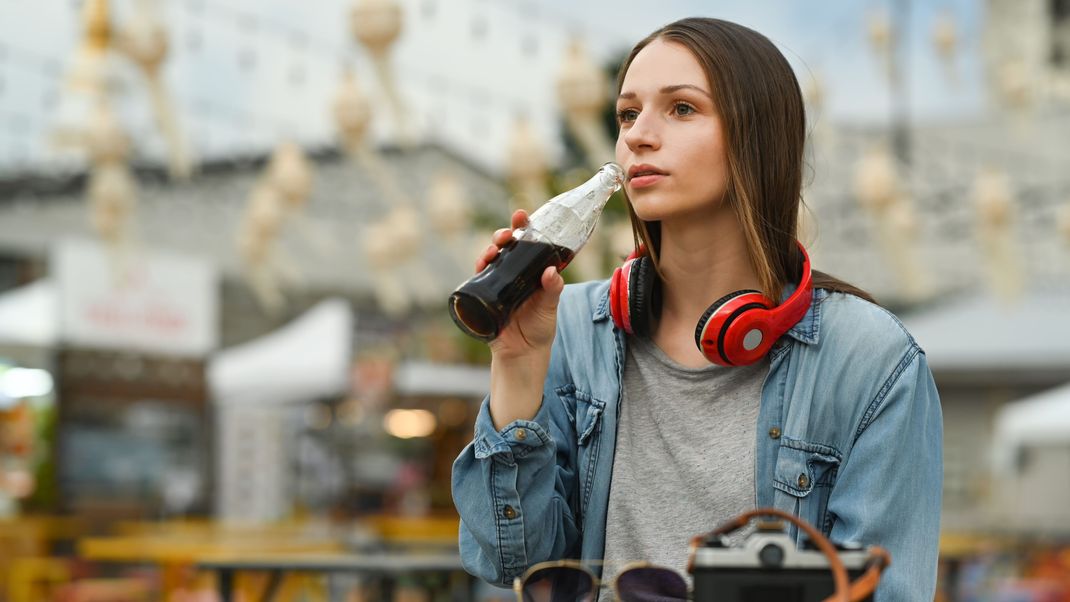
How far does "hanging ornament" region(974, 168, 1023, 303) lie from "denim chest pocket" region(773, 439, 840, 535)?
1234 cm

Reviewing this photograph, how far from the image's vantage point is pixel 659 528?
1.54 metres

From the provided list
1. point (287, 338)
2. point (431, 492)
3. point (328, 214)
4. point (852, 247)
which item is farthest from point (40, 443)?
point (852, 247)

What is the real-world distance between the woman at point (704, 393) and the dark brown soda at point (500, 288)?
17mm

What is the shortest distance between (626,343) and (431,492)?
1502 centimetres

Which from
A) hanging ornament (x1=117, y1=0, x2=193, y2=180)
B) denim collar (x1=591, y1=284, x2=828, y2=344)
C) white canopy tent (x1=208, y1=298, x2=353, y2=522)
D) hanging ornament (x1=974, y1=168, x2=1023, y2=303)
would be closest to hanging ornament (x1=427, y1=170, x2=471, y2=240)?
white canopy tent (x1=208, y1=298, x2=353, y2=522)

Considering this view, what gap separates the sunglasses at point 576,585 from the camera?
1.23 meters

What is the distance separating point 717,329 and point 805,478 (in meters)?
0.19

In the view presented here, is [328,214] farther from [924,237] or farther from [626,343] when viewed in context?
[626,343]

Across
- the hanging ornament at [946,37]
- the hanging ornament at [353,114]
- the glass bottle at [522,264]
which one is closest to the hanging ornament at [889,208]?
the hanging ornament at [946,37]

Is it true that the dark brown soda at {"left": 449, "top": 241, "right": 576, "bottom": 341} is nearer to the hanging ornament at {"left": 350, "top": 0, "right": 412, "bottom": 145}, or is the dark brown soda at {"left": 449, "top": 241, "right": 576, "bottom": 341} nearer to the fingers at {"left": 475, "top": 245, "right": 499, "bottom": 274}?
the fingers at {"left": 475, "top": 245, "right": 499, "bottom": 274}

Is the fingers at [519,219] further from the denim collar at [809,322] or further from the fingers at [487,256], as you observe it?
the denim collar at [809,322]

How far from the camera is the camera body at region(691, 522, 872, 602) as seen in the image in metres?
1.11

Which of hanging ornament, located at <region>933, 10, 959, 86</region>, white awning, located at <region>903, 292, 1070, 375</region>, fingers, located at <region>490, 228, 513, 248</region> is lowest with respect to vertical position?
fingers, located at <region>490, 228, 513, 248</region>

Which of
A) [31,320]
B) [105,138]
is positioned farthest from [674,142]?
[31,320]
